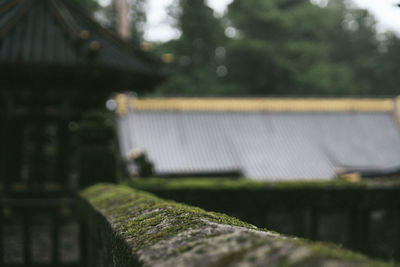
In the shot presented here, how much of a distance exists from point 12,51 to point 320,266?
332 inches

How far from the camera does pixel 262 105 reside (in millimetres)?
19672

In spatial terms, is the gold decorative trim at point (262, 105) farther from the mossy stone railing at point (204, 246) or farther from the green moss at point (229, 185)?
the mossy stone railing at point (204, 246)

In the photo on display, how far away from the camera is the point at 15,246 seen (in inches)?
212

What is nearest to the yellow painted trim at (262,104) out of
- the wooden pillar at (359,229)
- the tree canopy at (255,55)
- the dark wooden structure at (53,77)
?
the tree canopy at (255,55)

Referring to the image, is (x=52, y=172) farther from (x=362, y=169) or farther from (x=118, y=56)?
(x=362, y=169)

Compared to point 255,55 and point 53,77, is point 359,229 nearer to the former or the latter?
point 53,77

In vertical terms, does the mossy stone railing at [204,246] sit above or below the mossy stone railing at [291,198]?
above

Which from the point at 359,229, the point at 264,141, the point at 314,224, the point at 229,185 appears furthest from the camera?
the point at 264,141

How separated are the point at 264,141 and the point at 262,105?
221 cm

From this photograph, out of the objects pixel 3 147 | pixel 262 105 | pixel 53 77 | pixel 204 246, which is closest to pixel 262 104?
pixel 262 105

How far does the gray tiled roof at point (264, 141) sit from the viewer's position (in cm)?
1641

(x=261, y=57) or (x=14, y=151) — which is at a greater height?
(x=261, y=57)

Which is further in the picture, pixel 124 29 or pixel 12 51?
pixel 124 29

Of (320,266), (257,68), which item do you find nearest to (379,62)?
(257,68)
